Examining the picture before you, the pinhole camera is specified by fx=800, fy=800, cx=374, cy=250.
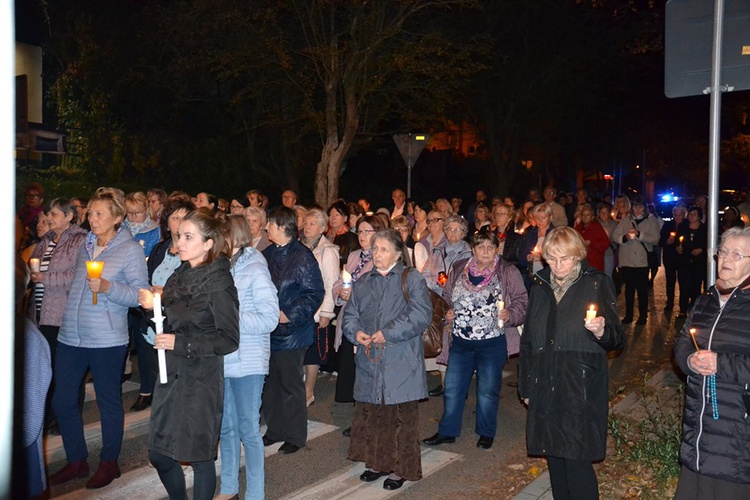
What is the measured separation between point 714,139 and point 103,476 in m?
5.06

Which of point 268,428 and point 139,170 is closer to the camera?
point 268,428

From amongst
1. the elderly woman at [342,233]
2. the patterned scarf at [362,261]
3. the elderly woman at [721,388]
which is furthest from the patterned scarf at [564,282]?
the elderly woman at [342,233]

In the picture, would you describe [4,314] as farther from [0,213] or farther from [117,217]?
[117,217]

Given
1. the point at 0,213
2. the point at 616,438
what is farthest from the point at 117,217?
the point at 0,213

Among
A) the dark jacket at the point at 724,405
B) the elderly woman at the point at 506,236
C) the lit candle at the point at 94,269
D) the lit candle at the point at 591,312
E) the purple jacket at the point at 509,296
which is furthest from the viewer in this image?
the elderly woman at the point at 506,236

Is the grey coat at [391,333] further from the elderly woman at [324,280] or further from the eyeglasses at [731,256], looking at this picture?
the eyeglasses at [731,256]

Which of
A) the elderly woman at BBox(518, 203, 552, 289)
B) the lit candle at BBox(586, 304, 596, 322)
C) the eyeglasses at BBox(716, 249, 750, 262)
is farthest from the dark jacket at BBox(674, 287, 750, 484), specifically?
the elderly woman at BBox(518, 203, 552, 289)

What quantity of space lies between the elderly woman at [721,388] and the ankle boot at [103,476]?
4111 mm

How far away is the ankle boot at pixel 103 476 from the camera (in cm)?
608

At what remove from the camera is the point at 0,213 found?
1477 mm

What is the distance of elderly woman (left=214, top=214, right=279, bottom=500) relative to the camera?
5352 millimetres

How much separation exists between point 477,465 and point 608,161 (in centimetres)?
4422

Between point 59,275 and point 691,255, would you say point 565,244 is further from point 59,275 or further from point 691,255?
point 691,255

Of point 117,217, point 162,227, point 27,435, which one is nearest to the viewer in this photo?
point 27,435
